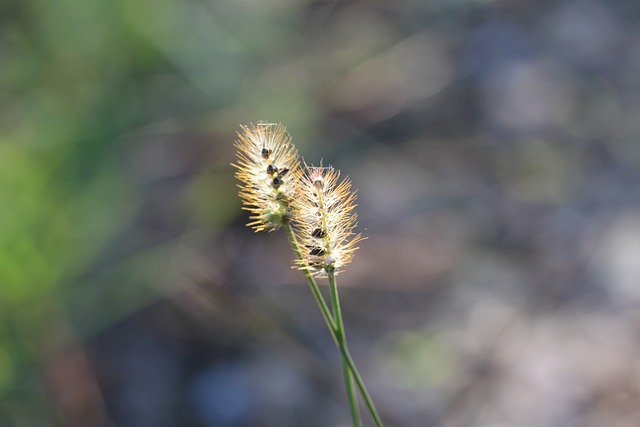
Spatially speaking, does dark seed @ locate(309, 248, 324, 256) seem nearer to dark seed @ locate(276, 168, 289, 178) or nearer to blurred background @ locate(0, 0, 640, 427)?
dark seed @ locate(276, 168, 289, 178)

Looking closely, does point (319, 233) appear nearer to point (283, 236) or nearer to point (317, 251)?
point (317, 251)

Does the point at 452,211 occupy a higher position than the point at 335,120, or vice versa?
the point at 335,120

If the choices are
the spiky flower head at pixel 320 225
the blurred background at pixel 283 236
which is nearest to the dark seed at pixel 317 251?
the spiky flower head at pixel 320 225

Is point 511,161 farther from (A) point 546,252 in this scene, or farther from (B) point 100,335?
(B) point 100,335

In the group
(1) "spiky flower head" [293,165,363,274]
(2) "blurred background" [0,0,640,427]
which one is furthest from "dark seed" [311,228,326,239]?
(2) "blurred background" [0,0,640,427]

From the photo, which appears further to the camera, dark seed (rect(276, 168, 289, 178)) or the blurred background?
the blurred background

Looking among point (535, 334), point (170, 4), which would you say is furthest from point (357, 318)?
point (170, 4)

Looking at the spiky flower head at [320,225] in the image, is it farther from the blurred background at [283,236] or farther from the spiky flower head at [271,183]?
the blurred background at [283,236]
